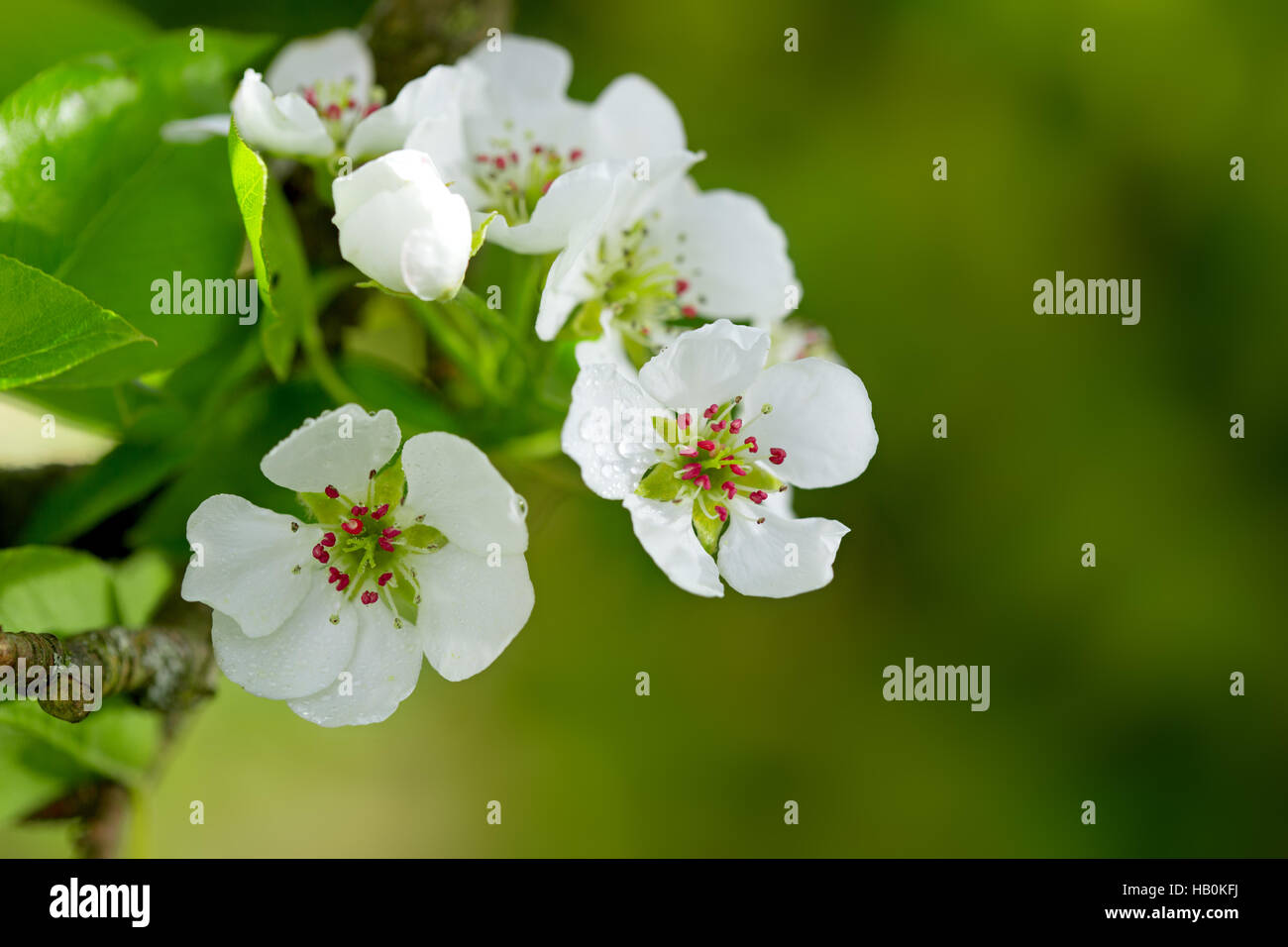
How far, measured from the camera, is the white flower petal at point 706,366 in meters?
0.63

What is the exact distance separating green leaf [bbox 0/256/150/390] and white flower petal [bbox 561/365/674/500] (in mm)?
239

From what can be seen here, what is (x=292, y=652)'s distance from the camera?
26.0 inches

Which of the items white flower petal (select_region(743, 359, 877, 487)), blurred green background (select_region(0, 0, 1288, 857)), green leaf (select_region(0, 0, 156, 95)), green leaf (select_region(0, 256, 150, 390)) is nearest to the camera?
green leaf (select_region(0, 256, 150, 390))

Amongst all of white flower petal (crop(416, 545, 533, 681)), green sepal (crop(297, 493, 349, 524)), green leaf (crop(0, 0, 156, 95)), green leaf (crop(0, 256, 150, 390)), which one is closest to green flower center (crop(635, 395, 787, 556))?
white flower petal (crop(416, 545, 533, 681))

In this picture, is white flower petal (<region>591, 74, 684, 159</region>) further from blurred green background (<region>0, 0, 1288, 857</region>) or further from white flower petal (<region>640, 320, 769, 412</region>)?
blurred green background (<region>0, 0, 1288, 857</region>)

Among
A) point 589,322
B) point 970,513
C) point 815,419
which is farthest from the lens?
point 970,513

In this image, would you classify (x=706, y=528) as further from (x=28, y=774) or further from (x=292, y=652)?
(x=28, y=774)

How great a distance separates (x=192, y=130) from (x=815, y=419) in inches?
18.9

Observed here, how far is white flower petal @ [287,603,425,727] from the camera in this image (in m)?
0.65

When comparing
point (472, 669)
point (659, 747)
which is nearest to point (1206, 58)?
point (659, 747)

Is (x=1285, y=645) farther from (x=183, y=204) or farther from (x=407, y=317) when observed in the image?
(x=183, y=204)

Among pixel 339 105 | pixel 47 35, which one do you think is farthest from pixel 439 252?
pixel 47 35

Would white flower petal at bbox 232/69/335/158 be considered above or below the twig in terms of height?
above

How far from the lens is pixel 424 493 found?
0.67 m
